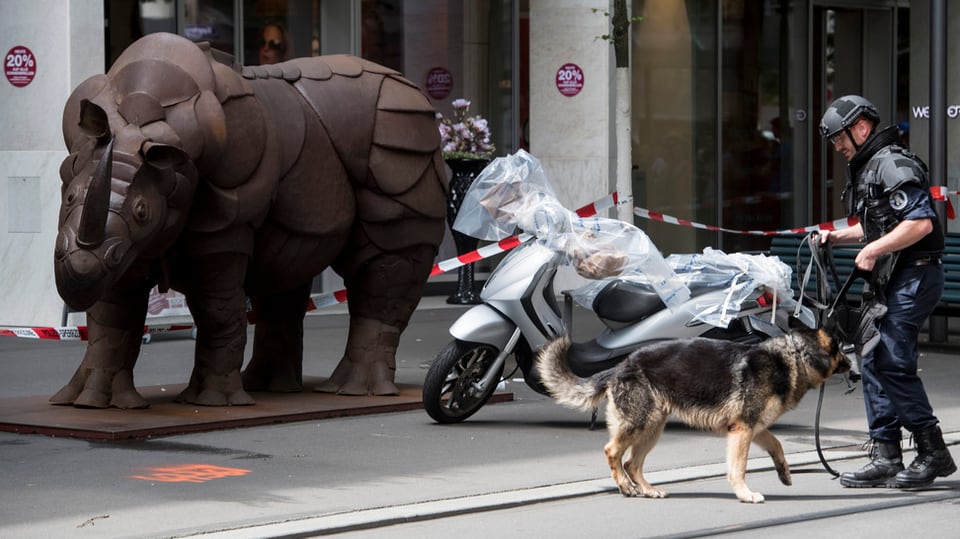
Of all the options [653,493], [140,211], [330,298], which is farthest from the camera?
[330,298]

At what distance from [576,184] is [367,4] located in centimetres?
338

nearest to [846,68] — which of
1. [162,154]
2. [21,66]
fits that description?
[21,66]

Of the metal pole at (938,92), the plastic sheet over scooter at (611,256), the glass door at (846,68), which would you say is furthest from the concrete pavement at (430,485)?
the glass door at (846,68)

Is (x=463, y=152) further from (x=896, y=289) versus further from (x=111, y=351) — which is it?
(x=896, y=289)

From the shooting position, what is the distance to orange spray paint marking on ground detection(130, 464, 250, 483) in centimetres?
850

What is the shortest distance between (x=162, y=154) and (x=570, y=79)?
34.3ft

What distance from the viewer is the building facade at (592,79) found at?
16328 millimetres

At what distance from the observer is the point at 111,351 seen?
1048cm

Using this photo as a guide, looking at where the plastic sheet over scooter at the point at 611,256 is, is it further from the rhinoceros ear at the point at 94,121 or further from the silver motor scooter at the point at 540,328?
the rhinoceros ear at the point at 94,121

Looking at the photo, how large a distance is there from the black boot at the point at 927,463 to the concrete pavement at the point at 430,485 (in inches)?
2.8

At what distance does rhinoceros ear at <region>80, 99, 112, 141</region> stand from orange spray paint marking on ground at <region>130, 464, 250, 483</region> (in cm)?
225

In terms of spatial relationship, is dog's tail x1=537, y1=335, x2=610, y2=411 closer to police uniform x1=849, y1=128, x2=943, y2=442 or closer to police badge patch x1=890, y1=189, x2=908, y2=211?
police uniform x1=849, y1=128, x2=943, y2=442

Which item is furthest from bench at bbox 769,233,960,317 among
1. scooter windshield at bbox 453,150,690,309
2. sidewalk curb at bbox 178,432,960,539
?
sidewalk curb at bbox 178,432,960,539

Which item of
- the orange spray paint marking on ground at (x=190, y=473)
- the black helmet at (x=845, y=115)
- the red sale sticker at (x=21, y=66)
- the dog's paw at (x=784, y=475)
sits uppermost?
the red sale sticker at (x=21, y=66)
